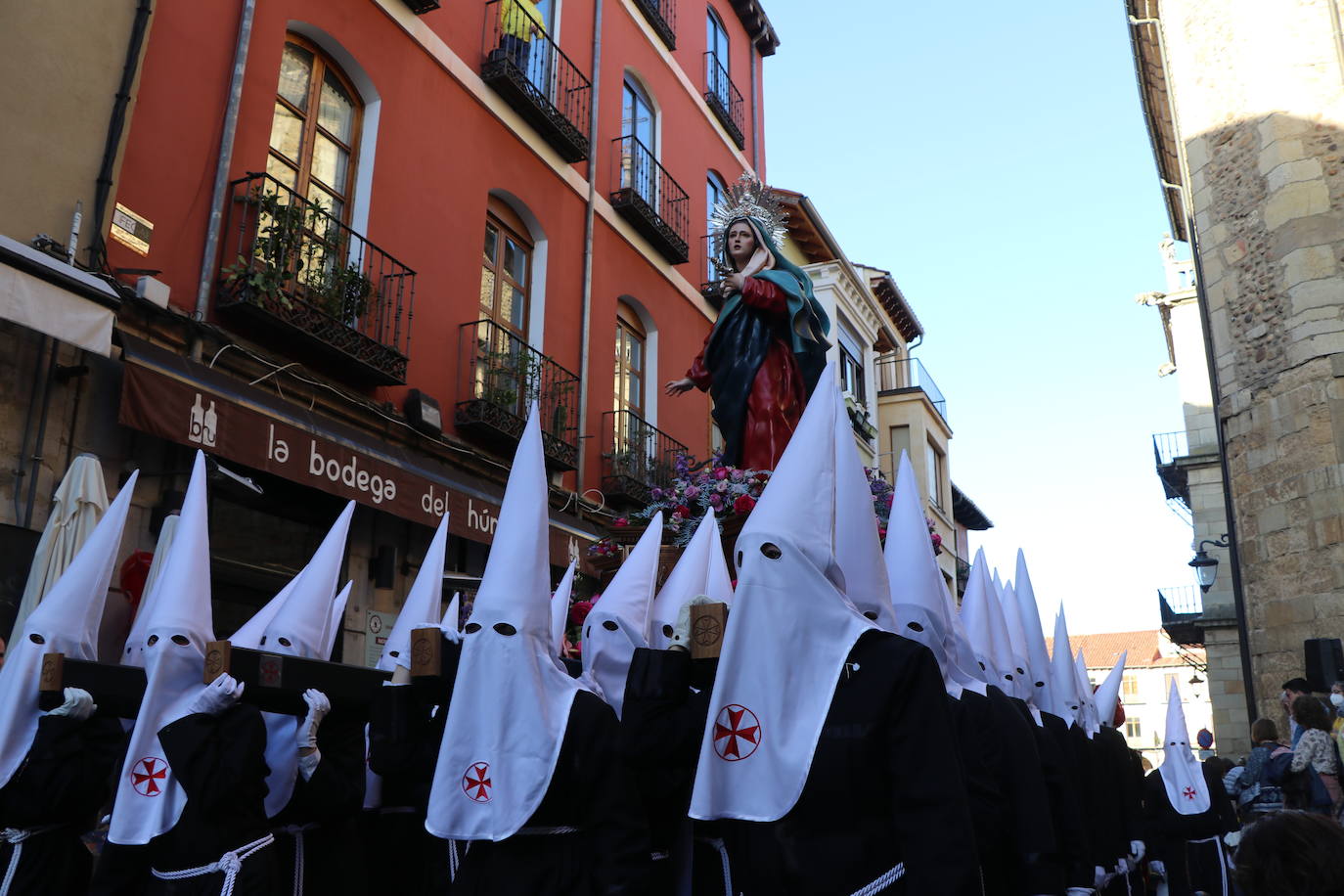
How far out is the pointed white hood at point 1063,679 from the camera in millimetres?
6973

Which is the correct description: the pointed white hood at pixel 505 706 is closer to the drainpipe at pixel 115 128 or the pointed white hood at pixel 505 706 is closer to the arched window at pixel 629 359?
the drainpipe at pixel 115 128

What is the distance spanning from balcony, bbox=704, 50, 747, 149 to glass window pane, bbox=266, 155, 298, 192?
10.3 m

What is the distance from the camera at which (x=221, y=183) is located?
358 inches

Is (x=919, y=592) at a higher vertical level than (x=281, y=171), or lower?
lower

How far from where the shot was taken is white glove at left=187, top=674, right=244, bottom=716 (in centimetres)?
406

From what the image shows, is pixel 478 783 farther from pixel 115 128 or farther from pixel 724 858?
pixel 115 128

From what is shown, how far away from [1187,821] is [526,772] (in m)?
7.20

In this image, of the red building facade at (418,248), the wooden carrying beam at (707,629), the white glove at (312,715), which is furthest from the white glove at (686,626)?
the red building facade at (418,248)

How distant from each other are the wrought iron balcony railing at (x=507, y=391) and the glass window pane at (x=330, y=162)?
77.5 inches

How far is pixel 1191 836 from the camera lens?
8.79 meters

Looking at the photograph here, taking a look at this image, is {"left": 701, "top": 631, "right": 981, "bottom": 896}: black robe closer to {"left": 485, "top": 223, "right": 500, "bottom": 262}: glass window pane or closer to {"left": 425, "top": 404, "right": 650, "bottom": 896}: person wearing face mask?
{"left": 425, "top": 404, "right": 650, "bottom": 896}: person wearing face mask

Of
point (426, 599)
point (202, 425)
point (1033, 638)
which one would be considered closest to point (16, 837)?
point (426, 599)

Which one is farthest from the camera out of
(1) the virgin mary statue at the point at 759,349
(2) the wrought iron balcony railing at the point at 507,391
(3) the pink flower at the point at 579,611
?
(2) the wrought iron balcony railing at the point at 507,391

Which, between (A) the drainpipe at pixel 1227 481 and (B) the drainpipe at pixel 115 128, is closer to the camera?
(B) the drainpipe at pixel 115 128
